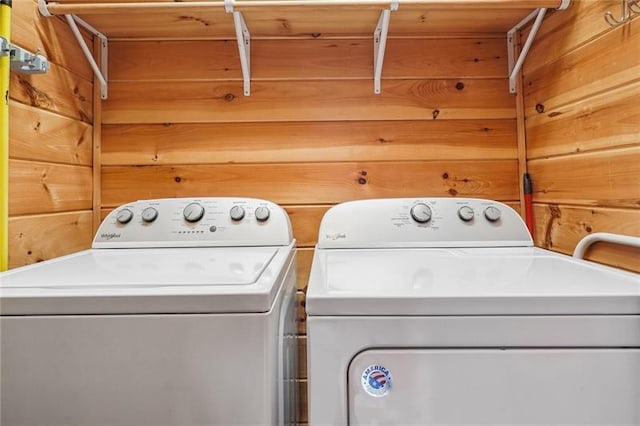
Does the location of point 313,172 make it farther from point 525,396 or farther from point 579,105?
point 525,396

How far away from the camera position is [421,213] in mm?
1253

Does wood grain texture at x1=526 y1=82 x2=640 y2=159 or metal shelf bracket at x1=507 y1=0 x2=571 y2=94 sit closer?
wood grain texture at x1=526 y1=82 x2=640 y2=159

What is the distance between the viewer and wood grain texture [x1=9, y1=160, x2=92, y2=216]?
1.07m

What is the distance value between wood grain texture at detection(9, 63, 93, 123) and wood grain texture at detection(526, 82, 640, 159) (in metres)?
1.66

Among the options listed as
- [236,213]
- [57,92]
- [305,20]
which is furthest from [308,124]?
[57,92]

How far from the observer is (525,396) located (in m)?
0.60

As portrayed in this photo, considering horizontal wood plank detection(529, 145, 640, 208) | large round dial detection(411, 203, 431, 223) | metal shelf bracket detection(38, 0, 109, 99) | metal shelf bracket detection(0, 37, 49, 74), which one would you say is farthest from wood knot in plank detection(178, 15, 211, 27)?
horizontal wood plank detection(529, 145, 640, 208)

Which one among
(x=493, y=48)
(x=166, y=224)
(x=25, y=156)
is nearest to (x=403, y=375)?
(x=166, y=224)

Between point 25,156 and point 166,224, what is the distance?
1.42 feet

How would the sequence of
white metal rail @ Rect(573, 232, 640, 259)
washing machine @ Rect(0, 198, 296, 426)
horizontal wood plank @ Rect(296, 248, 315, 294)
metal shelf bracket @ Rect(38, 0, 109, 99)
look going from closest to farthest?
washing machine @ Rect(0, 198, 296, 426) → white metal rail @ Rect(573, 232, 640, 259) → metal shelf bracket @ Rect(38, 0, 109, 99) → horizontal wood plank @ Rect(296, 248, 315, 294)

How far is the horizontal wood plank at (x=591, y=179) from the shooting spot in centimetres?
99

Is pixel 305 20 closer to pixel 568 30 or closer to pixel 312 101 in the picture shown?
pixel 312 101

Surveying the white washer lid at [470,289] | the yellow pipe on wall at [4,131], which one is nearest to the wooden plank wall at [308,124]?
the yellow pipe on wall at [4,131]

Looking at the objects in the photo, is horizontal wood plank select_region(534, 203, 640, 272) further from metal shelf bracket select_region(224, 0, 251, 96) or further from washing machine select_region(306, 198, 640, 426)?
metal shelf bracket select_region(224, 0, 251, 96)
